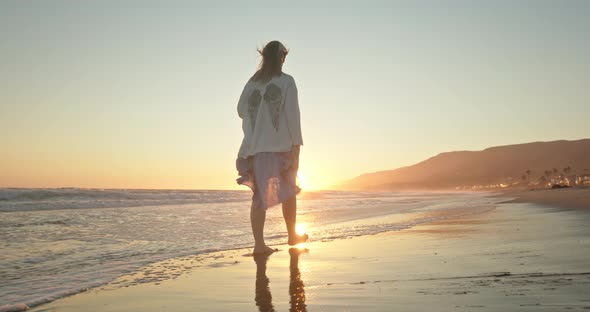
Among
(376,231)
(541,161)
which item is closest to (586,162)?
(541,161)

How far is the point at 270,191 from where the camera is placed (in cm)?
441

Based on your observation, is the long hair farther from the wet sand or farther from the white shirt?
the wet sand

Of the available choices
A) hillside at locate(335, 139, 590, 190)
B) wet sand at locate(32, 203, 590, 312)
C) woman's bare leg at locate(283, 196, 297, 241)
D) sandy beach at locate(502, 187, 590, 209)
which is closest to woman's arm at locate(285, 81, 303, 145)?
woman's bare leg at locate(283, 196, 297, 241)

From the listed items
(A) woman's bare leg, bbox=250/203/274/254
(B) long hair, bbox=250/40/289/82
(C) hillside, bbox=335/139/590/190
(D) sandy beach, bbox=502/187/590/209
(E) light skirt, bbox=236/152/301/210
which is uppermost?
(C) hillside, bbox=335/139/590/190

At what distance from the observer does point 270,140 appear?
4.45 meters

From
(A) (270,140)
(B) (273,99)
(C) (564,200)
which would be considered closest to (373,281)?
(A) (270,140)

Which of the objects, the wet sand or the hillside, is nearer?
the wet sand

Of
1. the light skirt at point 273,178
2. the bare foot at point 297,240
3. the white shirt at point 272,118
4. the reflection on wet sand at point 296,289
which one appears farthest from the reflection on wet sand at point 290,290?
the white shirt at point 272,118

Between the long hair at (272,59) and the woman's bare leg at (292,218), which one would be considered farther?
the long hair at (272,59)

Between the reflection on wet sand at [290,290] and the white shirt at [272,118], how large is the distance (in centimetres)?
121

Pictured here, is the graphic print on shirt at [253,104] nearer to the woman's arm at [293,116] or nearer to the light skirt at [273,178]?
the woman's arm at [293,116]

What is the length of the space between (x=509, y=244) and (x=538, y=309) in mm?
2302

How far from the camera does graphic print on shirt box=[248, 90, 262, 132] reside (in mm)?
4609

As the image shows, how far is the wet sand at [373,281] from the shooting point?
201 centimetres
